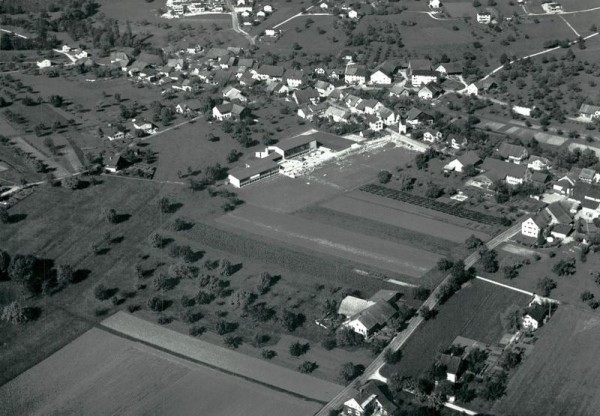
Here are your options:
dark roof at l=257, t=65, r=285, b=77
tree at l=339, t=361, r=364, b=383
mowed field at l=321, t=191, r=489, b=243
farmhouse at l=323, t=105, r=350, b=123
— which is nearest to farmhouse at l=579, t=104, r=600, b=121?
farmhouse at l=323, t=105, r=350, b=123

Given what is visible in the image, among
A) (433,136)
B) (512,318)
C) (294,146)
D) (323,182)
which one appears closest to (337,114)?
(294,146)

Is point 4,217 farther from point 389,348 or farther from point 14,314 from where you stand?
point 389,348

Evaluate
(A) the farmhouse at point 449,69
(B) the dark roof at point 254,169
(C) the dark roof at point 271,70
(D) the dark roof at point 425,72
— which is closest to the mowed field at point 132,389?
(B) the dark roof at point 254,169

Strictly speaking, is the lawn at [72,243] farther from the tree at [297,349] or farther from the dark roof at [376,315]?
the dark roof at [376,315]

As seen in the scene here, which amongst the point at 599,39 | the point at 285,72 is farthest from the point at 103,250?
the point at 599,39

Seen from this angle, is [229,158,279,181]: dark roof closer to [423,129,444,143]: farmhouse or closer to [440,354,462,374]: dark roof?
[423,129,444,143]: farmhouse
